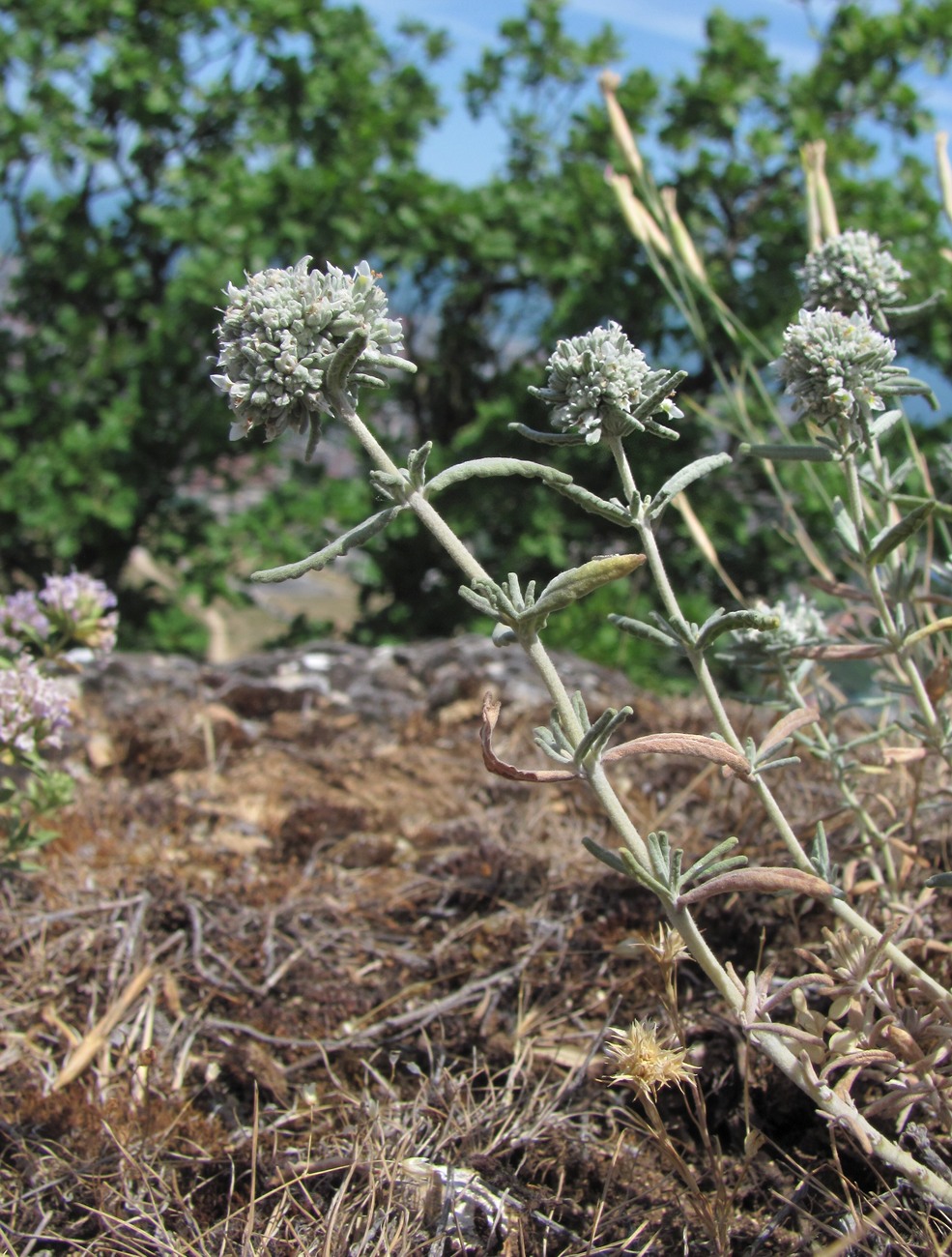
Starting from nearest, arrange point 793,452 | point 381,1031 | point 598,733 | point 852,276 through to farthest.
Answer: point 598,733
point 793,452
point 852,276
point 381,1031

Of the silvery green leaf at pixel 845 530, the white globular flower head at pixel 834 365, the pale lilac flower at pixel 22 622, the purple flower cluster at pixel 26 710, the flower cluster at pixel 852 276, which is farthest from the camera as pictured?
the pale lilac flower at pixel 22 622

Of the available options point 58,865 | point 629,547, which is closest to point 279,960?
point 58,865

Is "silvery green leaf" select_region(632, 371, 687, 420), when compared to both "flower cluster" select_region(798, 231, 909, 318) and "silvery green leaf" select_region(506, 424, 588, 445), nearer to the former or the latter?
"silvery green leaf" select_region(506, 424, 588, 445)

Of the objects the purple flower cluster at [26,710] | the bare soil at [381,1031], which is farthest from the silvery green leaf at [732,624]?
the purple flower cluster at [26,710]

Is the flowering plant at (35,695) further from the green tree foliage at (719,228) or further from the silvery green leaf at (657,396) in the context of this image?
the green tree foliage at (719,228)

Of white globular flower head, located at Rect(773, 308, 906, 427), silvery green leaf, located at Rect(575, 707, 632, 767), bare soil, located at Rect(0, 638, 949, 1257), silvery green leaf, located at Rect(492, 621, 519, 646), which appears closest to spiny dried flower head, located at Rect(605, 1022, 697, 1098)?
bare soil, located at Rect(0, 638, 949, 1257)

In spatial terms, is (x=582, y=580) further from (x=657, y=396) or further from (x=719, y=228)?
(x=719, y=228)

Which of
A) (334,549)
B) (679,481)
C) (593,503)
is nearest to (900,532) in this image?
(679,481)
